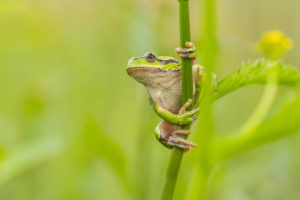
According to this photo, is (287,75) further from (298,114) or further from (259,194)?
(259,194)

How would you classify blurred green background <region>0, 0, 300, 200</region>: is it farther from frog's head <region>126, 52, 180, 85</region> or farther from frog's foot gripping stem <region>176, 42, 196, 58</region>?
frog's foot gripping stem <region>176, 42, 196, 58</region>

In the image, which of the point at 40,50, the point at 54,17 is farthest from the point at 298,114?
the point at 54,17

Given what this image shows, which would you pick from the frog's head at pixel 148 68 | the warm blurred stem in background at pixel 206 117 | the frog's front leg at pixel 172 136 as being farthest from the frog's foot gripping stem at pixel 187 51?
the frog's head at pixel 148 68

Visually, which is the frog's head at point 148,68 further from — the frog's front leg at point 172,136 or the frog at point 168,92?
the frog's front leg at point 172,136

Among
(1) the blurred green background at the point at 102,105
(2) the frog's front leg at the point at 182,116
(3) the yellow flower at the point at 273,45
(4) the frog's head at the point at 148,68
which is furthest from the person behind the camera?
(1) the blurred green background at the point at 102,105

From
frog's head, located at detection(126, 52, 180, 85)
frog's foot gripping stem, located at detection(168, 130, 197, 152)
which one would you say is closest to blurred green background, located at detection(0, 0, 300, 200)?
frog's head, located at detection(126, 52, 180, 85)

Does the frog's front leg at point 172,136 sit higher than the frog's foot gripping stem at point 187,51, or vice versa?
the frog's foot gripping stem at point 187,51
